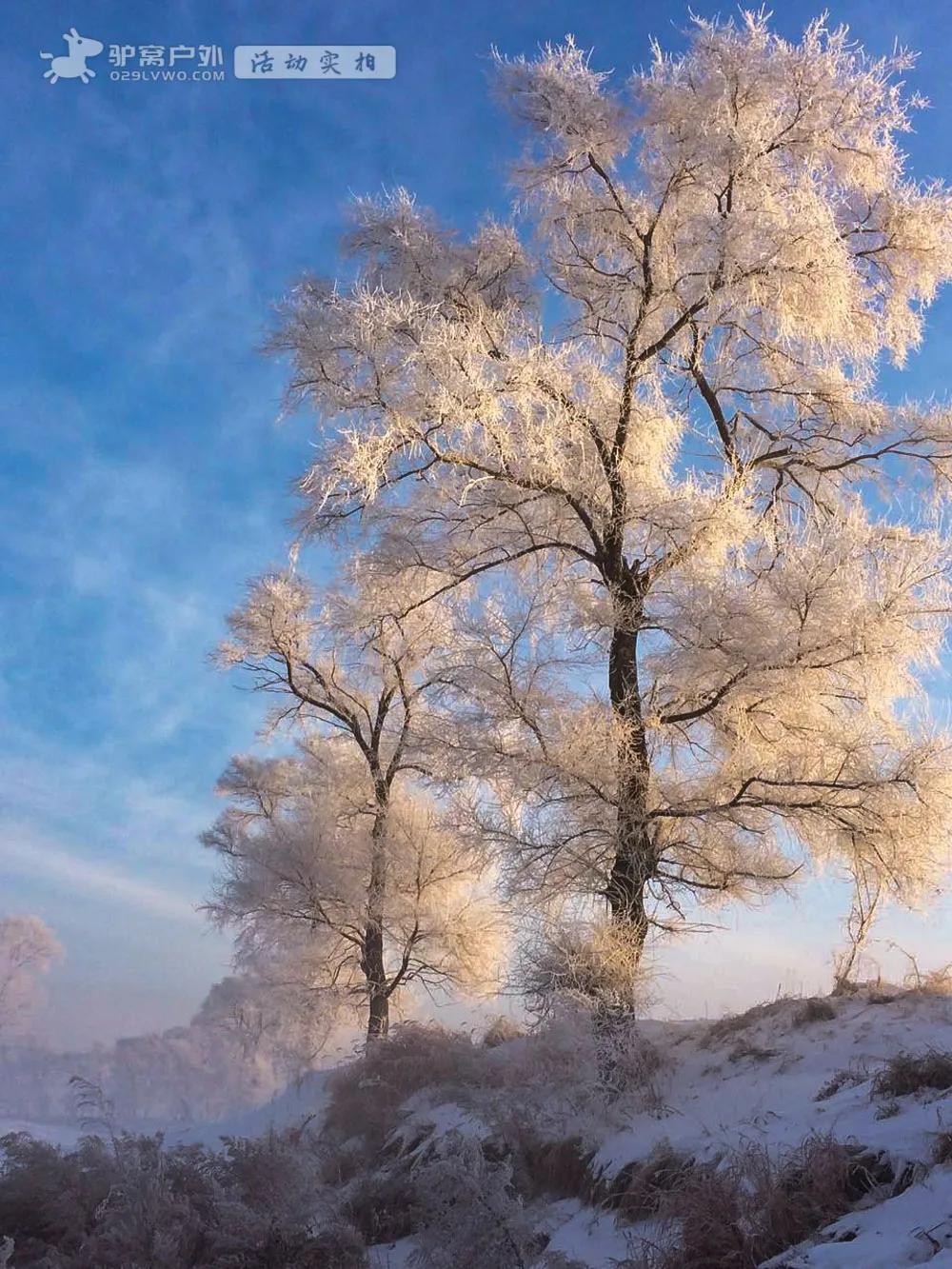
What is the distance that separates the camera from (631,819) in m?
10.6

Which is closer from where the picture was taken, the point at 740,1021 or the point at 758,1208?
the point at 758,1208

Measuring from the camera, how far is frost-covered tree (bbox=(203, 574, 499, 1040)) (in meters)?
18.6

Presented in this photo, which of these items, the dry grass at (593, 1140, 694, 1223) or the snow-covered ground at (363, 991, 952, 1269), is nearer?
the snow-covered ground at (363, 991, 952, 1269)

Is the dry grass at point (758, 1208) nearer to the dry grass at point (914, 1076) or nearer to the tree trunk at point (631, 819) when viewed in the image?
the dry grass at point (914, 1076)

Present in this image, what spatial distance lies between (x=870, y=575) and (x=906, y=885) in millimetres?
3298

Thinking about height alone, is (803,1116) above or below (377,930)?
below

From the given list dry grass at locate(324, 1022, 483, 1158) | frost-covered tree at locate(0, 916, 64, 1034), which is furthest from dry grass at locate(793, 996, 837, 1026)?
frost-covered tree at locate(0, 916, 64, 1034)

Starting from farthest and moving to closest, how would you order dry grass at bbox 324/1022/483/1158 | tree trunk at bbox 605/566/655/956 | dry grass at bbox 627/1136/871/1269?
dry grass at bbox 324/1022/483/1158 → tree trunk at bbox 605/566/655/956 → dry grass at bbox 627/1136/871/1269

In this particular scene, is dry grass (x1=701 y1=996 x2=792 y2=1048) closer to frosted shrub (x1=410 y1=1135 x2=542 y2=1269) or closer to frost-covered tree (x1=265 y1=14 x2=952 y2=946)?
frost-covered tree (x1=265 y1=14 x2=952 y2=946)

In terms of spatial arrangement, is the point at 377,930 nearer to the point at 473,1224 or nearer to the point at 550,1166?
the point at 550,1166

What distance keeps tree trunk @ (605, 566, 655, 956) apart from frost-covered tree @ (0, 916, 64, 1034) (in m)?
33.4

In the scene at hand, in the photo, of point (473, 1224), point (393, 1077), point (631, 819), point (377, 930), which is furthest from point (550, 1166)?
point (377, 930)

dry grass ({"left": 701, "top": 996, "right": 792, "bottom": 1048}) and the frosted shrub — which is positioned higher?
dry grass ({"left": 701, "top": 996, "right": 792, "bottom": 1048})

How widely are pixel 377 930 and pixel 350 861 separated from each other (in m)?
1.43
